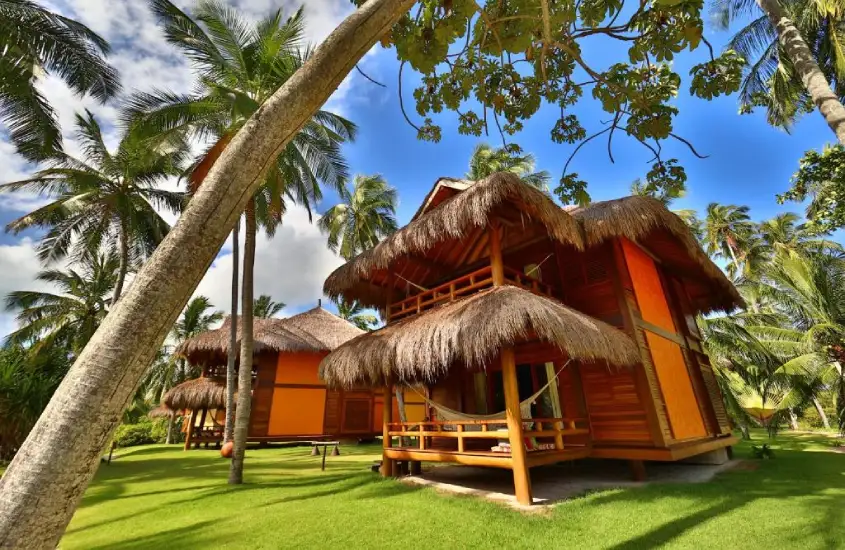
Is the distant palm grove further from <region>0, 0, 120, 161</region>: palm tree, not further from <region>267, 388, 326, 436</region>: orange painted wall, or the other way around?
<region>267, 388, 326, 436</region>: orange painted wall

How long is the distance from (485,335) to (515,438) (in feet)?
4.83

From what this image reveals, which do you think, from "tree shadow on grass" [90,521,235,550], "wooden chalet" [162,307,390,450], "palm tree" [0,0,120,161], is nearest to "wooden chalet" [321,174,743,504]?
"tree shadow on grass" [90,521,235,550]

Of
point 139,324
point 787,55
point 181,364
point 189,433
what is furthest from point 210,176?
point 181,364

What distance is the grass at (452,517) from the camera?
3676mm

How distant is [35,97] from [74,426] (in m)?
8.27

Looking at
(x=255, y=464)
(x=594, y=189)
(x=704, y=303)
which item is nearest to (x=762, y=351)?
(x=704, y=303)

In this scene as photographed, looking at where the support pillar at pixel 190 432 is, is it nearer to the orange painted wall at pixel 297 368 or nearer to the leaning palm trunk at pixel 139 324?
the orange painted wall at pixel 297 368

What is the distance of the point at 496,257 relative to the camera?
6363 mm

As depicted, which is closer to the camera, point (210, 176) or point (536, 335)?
point (210, 176)

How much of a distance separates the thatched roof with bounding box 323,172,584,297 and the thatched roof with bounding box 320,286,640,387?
1.19 metres

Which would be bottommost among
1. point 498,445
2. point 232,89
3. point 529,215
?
point 498,445

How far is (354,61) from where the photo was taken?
6.98 feet

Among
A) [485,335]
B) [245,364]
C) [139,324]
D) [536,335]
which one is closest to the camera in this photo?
[139,324]

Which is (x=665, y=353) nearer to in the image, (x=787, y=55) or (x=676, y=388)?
(x=676, y=388)
